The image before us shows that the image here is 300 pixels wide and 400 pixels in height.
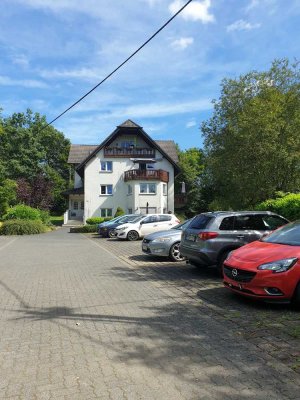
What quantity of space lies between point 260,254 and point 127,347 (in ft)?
10.5

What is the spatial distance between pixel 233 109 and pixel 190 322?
27.1 metres

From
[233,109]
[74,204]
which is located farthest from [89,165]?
[233,109]

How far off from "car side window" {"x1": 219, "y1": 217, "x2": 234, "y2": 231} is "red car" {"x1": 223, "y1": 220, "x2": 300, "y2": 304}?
7.37 ft

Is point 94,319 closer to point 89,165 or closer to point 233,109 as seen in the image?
point 233,109

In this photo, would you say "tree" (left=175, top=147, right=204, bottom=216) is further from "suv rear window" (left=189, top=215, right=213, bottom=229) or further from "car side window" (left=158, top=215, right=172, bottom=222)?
"suv rear window" (left=189, top=215, right=213, bottom=229)

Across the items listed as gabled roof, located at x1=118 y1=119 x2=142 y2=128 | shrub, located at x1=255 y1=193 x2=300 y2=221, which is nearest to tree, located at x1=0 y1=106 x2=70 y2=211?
gabled roof, located at x1=118 y1=119 x2=142 y2=128

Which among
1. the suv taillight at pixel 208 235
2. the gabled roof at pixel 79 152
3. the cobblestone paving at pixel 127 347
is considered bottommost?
the cobblestone paving at pixel 127 347

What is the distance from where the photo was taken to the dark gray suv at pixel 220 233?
389 inches

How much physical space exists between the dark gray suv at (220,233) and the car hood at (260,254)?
1.82 m

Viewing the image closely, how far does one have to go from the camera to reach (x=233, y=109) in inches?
1238

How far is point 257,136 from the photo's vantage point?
87.0 ft

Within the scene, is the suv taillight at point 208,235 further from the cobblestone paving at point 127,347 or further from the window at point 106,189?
the window at point 106,189

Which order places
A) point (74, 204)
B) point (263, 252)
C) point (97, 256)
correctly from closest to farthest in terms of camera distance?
point (263, 252), point (97, 256), point (74, 204)

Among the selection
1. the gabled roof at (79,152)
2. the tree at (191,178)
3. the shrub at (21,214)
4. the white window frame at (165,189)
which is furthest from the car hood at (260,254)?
the gabled roof at (79,152)
